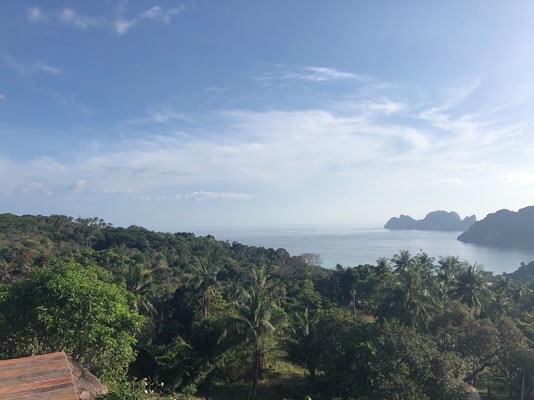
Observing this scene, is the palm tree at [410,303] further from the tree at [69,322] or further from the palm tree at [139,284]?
the palm tree at [139,284]

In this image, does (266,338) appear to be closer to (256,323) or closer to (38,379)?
(256,323)

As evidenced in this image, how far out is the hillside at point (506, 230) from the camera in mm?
140000

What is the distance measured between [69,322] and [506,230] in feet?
571

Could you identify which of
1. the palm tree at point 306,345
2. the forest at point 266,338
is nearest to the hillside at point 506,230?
the forest at point 266,338

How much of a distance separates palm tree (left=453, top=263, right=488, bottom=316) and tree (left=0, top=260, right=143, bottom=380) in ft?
93.4

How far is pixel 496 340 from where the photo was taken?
20672 millimetres

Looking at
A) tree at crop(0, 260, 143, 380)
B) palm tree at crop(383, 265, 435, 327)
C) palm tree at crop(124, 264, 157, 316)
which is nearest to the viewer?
tree at crop(0, 260, 143, 380)

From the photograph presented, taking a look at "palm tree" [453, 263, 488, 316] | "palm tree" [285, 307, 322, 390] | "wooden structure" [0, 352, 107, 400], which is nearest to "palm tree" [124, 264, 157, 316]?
"palm tree" [285, 307, 322, 390]

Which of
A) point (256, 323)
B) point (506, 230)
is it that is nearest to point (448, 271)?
point (256, 323)

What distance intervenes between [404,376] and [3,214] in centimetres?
9175

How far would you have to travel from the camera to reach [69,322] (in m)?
12.6

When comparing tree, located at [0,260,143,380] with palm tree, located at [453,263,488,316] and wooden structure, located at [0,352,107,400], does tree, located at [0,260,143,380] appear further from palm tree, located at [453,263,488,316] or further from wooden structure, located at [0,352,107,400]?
palm tree, located at [453,263,488,316]

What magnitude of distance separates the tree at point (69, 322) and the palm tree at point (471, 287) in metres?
28.5

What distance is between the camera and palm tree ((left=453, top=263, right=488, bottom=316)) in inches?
1203
